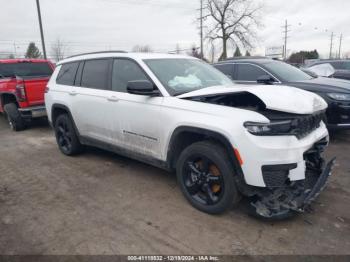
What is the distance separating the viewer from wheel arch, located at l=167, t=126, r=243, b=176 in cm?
307

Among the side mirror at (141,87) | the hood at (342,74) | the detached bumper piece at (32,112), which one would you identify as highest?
the side mirror at (141,87)

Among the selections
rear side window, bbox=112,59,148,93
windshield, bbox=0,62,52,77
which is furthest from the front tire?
windshield, bbox=0,62,52,77

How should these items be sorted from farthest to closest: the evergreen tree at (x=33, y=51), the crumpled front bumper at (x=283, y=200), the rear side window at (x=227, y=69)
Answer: the evergreen tree at (x=33, y=51) < the rear side window at (x=227, y=69) < the crumpled front bumper at (x=283, y=200)

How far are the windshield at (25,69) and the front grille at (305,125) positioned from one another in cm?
809

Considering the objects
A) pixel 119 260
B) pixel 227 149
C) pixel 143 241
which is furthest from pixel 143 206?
pixel 227 149

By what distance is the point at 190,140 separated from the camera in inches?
146

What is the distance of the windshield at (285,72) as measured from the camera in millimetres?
6617

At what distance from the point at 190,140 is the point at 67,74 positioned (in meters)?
3.13

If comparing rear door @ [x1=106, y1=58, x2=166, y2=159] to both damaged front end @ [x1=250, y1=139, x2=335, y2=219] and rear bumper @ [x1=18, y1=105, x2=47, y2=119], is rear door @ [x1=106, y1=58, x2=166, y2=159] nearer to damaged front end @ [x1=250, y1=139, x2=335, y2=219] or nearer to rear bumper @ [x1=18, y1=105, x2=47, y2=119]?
damaged front end @ [x1=250, y1=139, x2=335, y2=219]

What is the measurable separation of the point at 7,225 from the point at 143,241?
1.60m

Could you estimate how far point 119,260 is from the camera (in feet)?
8.95

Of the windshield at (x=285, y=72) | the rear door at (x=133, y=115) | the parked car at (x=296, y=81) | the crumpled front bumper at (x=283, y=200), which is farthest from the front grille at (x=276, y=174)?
the windshield at (x=285, y=72)

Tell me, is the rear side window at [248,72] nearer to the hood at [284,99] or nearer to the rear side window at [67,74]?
the hood at [284,99]

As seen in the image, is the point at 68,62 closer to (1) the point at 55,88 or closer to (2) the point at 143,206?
(1) the point at 55,88
